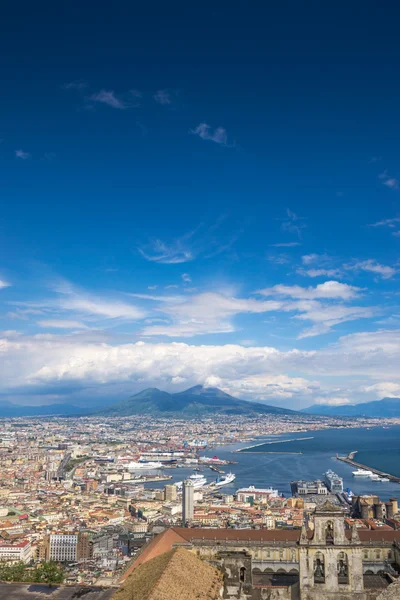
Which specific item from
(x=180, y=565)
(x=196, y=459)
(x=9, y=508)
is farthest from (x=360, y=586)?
(x=196, y=459)

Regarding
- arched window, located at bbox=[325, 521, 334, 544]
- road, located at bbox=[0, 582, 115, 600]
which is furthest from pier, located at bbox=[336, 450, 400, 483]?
road, located at bbox=[0, 582, 115, 600]

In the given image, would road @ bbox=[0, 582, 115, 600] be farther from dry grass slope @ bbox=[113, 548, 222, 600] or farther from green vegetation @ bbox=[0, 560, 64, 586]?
green vegetation @ bbox=[0, 560, 64, 586]

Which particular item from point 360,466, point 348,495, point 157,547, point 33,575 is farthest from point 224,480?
point 157,547

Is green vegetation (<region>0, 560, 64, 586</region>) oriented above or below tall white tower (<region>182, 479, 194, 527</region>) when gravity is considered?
below

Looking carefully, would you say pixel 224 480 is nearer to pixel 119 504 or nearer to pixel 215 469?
Result: pixel 215 469

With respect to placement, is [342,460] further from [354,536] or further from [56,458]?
[354,536]
